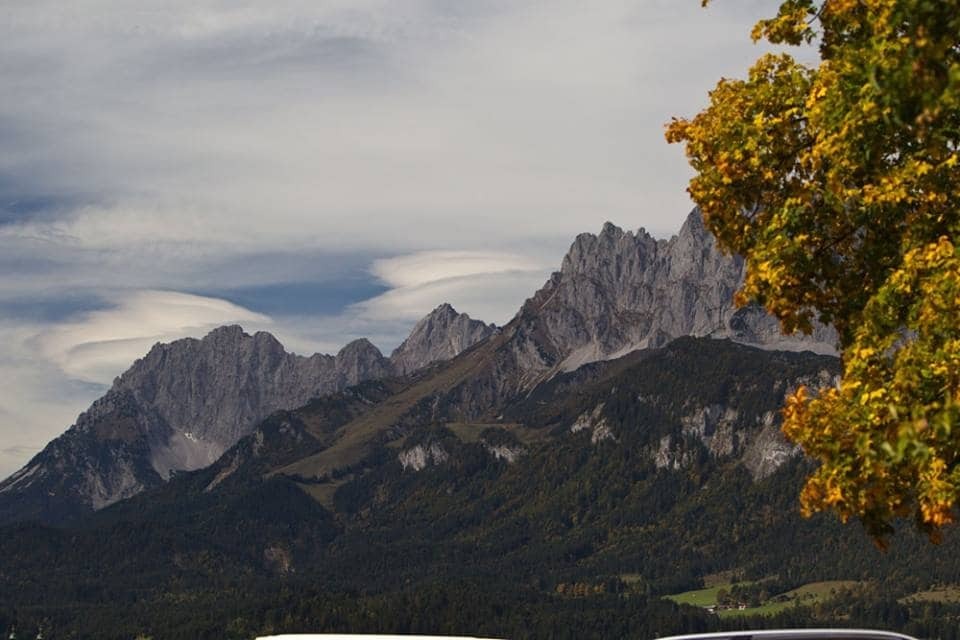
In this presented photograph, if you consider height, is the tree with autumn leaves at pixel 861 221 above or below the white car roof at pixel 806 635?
above

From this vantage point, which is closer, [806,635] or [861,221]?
[806,635]

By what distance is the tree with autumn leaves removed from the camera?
48.3ft

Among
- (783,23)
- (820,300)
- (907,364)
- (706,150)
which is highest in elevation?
(783,23)

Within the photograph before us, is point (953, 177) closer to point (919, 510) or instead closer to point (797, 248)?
point (797, 248)

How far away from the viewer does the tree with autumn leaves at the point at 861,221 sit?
48.3 ft

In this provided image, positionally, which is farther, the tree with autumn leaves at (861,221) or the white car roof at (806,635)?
the tree with autumn leaves at (861,221)

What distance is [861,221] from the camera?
18516mm

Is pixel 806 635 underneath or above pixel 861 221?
underneath

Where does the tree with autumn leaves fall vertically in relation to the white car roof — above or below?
above

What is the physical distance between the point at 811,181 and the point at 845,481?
4918 mm

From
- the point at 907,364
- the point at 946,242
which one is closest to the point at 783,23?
the point at 946,242

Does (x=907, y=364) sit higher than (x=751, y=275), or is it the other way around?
(x=751, y=275)

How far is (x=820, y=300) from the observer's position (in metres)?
19.6

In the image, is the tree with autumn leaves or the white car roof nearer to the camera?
the white car roof
